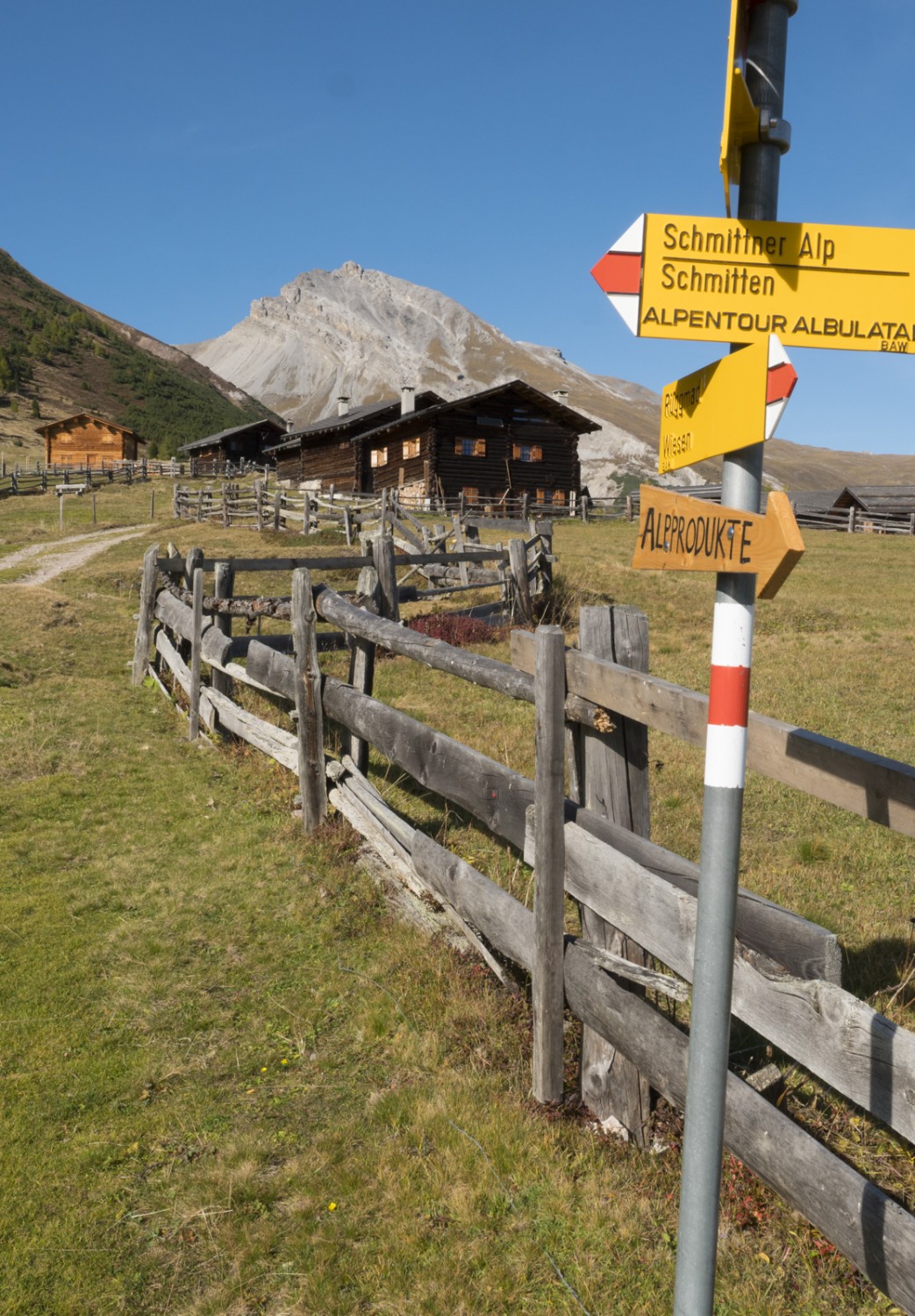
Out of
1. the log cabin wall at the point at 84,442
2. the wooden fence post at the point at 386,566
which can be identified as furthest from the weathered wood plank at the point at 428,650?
the log cabin wall at the point at 84,442

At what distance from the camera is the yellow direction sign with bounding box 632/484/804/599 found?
1849 millimetres

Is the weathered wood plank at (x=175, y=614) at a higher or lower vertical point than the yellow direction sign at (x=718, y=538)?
lower

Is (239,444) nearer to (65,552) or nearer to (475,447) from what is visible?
(475,447)

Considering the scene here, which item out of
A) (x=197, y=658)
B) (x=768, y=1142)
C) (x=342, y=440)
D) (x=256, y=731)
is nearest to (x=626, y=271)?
(x=768, y=1142)

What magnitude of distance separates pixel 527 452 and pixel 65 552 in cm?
2428

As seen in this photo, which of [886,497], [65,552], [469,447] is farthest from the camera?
[886,497]

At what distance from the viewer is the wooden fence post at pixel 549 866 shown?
11.6ft

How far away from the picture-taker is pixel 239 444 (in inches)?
2628

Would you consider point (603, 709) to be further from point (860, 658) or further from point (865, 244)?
point (860, 658)

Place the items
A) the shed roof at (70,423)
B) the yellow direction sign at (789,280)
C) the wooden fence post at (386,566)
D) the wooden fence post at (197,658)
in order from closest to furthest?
the yellow direction sign at (789,280) < the wooden fence post at (197,658) < the wooden fence post at (386,566) < the shed roof at (70,423)

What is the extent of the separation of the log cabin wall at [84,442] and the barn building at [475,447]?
947 inches

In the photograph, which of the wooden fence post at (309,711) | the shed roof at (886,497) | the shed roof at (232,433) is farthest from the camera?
the shed roof at (232,433)

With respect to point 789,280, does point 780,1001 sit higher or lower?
lower

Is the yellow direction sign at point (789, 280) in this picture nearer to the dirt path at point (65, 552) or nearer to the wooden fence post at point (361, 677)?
the wooden fence post at point (361, 677)
